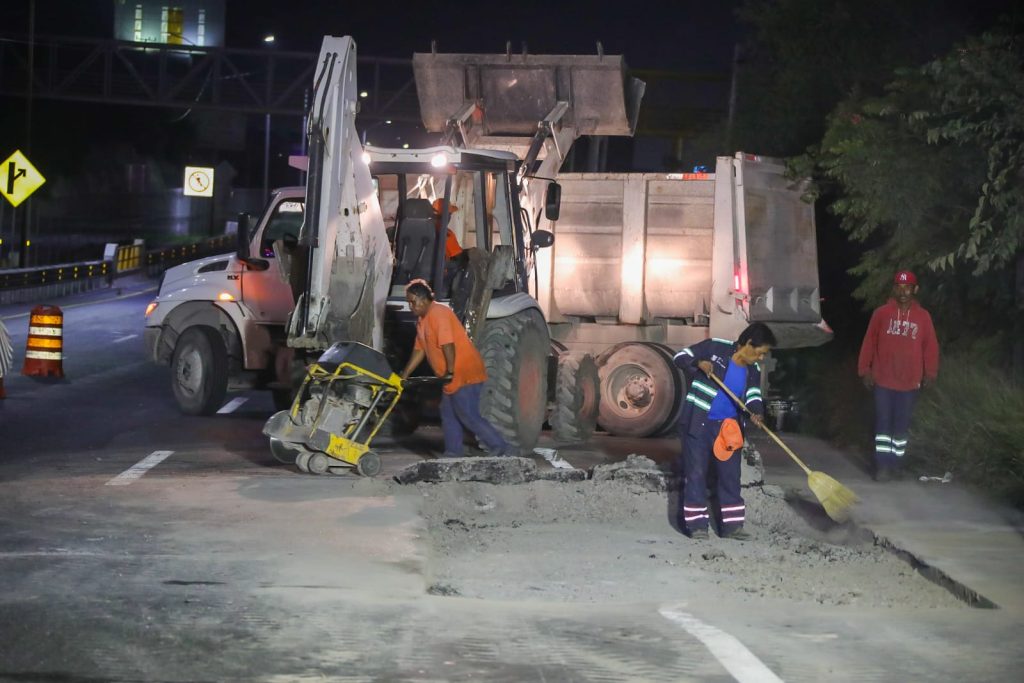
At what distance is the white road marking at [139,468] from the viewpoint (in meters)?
11.6

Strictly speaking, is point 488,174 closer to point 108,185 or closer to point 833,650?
point 833,650

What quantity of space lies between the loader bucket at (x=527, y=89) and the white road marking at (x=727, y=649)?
9.95m

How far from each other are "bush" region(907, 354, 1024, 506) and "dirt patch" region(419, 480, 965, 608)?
6.99 feet

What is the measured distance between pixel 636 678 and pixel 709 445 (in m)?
3.68

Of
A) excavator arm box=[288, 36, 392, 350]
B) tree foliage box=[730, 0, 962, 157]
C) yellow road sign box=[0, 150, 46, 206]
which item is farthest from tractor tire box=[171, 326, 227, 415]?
yellow road sign box=[0, 150, 46, 206]

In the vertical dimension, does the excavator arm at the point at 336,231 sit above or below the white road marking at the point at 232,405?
above

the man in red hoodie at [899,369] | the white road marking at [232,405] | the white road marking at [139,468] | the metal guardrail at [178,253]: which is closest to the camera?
the white road marking at [139,468]

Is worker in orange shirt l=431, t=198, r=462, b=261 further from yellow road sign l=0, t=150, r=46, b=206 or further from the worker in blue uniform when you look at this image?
yellow road sign l=0, t=150, r=46, b=206

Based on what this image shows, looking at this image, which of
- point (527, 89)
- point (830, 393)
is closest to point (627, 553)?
point (527, 89)

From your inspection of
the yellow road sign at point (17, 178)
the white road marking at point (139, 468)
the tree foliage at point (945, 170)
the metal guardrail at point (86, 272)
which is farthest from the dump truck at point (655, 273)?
the yellow road sign at point (17, 178)

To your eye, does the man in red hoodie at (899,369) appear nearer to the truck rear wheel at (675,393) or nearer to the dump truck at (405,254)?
the dump truck at (405,254)

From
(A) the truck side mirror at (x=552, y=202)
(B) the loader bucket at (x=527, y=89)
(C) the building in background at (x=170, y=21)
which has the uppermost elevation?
(C) the building in background at (x=170, y=21)

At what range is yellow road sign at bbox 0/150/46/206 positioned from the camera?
3500cm

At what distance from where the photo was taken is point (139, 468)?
1253 centimetres
